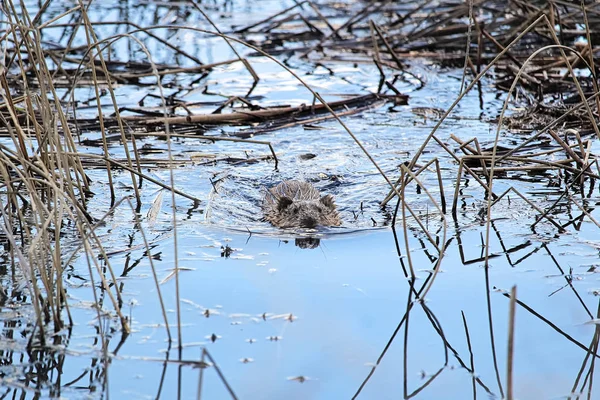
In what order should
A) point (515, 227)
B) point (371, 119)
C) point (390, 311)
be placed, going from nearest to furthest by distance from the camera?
1. point (390, 311)
2. point (515, 227)
3. point (371, 119)

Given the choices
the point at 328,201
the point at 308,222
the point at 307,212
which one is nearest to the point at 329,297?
the point at 308,222

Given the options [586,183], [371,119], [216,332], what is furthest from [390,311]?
[371,119]

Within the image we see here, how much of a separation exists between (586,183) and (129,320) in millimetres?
3422

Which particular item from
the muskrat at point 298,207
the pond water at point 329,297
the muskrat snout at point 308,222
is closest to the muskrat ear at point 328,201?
the muskrat at point 298,207

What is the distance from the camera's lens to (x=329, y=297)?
386 cm

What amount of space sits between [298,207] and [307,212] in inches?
4.7

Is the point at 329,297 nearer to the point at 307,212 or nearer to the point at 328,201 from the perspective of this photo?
the point at 307,212

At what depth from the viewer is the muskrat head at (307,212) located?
5.32m

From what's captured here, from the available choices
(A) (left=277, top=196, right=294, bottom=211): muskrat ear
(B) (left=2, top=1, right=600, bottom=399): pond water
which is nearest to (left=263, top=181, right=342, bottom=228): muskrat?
(A) (left=277, top=196, right=294, bottom=211): muskrat ear

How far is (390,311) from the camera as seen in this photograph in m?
3.71

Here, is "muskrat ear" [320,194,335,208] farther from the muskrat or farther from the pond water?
the pond water

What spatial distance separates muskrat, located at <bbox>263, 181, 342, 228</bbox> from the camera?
5344mm

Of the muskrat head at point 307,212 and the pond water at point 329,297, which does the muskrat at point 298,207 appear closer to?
the muskrat head at point 307,212

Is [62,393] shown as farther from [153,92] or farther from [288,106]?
[153,92]
